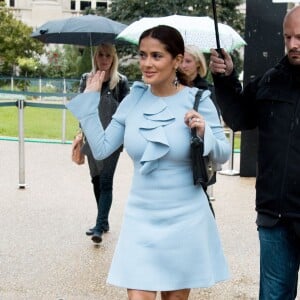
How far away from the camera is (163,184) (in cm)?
354

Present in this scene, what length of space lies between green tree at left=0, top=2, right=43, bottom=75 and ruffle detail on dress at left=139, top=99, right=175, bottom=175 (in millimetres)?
38706

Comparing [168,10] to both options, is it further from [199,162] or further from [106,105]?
[199,162]

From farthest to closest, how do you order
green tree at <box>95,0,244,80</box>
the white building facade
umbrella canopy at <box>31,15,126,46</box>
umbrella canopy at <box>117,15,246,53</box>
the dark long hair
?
the white building facade → green tree at <box>95,0,244,80</box> → umbrella canopy at <box>117,15,246,53</box> → umbrella canopy at <box>31,15,126,46</box> → the dark long hair

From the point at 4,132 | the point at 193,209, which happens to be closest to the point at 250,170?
the point at 193,209

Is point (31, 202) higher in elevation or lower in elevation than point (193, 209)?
lower

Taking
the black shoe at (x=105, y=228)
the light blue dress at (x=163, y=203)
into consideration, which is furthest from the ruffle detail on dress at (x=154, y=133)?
the black shoe at (x=105, y=228)

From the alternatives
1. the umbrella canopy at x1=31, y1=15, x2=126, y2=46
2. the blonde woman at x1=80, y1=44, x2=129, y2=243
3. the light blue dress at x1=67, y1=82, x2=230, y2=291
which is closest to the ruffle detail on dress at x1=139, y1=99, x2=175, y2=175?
the light blue dress at x1=67, y1=82, x2=230, y2=291

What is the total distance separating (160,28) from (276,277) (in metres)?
1.32

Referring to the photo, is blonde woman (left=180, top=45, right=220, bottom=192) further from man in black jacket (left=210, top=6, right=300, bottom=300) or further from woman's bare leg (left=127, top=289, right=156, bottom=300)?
woman's bare leg (left=127, top=289, right=156, bottom=300)

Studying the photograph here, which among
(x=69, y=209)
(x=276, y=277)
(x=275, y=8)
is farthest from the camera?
(x=275, y=8)

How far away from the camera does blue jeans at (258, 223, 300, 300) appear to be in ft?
11.1

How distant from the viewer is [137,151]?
359cm

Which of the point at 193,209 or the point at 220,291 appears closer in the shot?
the point at 193,209

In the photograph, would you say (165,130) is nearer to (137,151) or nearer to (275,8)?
(137,151)
